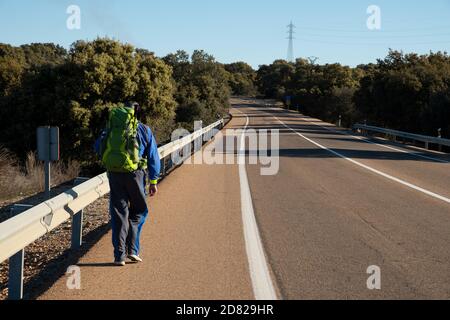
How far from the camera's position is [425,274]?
6328 millimetres

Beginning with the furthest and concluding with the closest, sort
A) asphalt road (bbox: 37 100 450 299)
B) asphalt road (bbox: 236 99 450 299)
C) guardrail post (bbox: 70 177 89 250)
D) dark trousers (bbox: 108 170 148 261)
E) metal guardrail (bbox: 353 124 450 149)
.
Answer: metal guardrail (bbox: 353 124 450 149) → guardrail post (bbox: 70 177 89 250) → dark trousers (bbox: 108 170 148 261) → asphalt road (bbox: 236 99 450 299) → asphalt road (bbox: 37 100 450 299)

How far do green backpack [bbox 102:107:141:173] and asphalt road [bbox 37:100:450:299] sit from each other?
47.1 inches

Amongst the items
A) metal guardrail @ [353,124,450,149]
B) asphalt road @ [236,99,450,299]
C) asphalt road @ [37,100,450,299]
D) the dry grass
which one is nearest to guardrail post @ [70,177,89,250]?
asphalt road @ [37,100,450,299]

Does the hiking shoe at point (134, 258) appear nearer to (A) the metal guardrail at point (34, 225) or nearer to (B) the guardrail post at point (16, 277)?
(A) the metal guardrail at point (34, 225)

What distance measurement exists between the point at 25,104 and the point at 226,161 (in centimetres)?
1454

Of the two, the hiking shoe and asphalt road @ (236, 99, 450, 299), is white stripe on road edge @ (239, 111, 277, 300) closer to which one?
asphalt road @ (236, 99, 450, 299)

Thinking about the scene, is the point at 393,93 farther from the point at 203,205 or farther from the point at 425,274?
the point at 425,274

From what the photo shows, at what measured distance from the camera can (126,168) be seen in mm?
6527

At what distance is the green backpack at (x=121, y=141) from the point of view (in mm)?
6457

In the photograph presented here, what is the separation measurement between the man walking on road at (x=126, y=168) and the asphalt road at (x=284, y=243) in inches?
13.9

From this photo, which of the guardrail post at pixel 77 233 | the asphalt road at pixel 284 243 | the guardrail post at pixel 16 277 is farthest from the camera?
the guardrail post at pixel 77 233

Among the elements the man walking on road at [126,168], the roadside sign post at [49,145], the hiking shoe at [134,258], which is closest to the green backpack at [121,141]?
the man walking on road at [126,168]

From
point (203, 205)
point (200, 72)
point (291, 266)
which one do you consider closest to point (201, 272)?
point (291, 266)

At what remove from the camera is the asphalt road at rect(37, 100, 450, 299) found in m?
5.79
